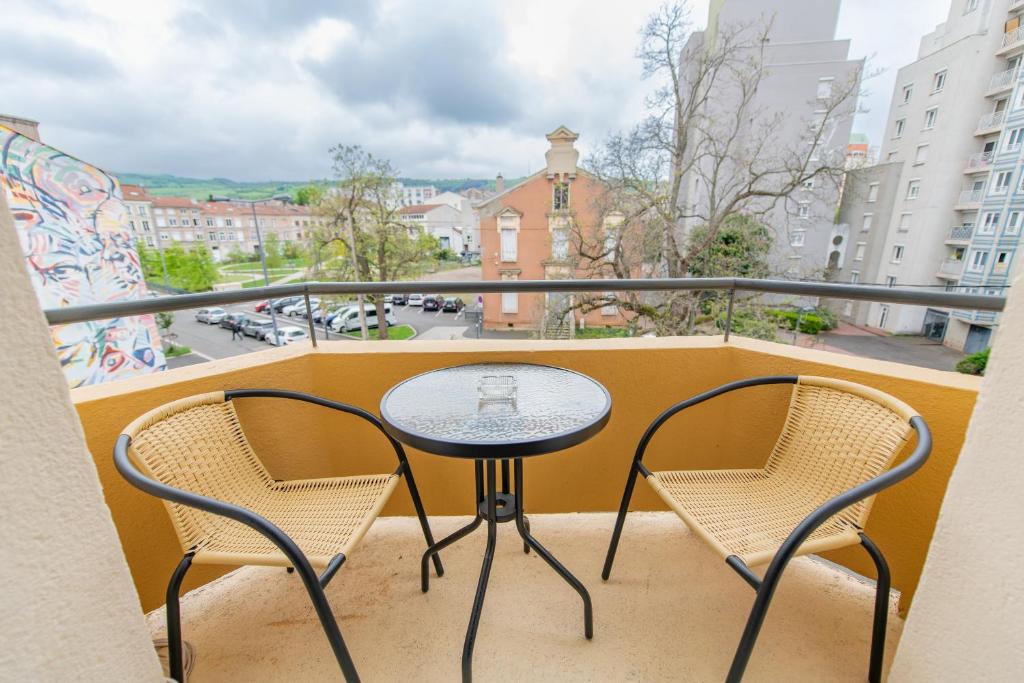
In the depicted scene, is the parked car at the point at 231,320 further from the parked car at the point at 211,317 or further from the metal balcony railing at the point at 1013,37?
the metal balcony railing at the point at 1013,37

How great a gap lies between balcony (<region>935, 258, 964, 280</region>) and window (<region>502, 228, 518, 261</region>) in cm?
920

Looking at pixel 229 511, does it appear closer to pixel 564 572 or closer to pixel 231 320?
pixel 564 572

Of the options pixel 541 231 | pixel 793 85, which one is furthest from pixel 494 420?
pixel 793 85

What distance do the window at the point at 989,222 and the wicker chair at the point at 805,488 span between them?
937cm

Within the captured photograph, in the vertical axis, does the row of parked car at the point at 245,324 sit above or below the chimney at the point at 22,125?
below

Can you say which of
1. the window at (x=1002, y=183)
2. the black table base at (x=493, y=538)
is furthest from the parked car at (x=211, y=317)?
the window at (x=1002, y=183)

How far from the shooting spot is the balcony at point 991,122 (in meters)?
7.52

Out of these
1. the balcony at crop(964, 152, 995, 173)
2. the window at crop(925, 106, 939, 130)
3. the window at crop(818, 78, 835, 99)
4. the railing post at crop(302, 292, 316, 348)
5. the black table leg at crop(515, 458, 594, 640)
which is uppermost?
the window at crop(818, 78, 835, 99)

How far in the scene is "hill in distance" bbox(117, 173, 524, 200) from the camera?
7.58 meters

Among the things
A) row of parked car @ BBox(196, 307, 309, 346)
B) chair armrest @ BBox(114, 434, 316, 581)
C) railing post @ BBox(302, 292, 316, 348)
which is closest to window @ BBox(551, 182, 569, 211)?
row of parked car @ BBox(196, 307, 309, 346)

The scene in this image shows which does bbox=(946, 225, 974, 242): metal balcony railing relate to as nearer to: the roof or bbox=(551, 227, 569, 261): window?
bbox=(551, 227, 569, 261): window

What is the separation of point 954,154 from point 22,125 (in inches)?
756

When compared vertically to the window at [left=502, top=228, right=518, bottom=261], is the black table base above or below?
below

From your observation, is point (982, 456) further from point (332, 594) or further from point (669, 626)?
point (332, 594)
